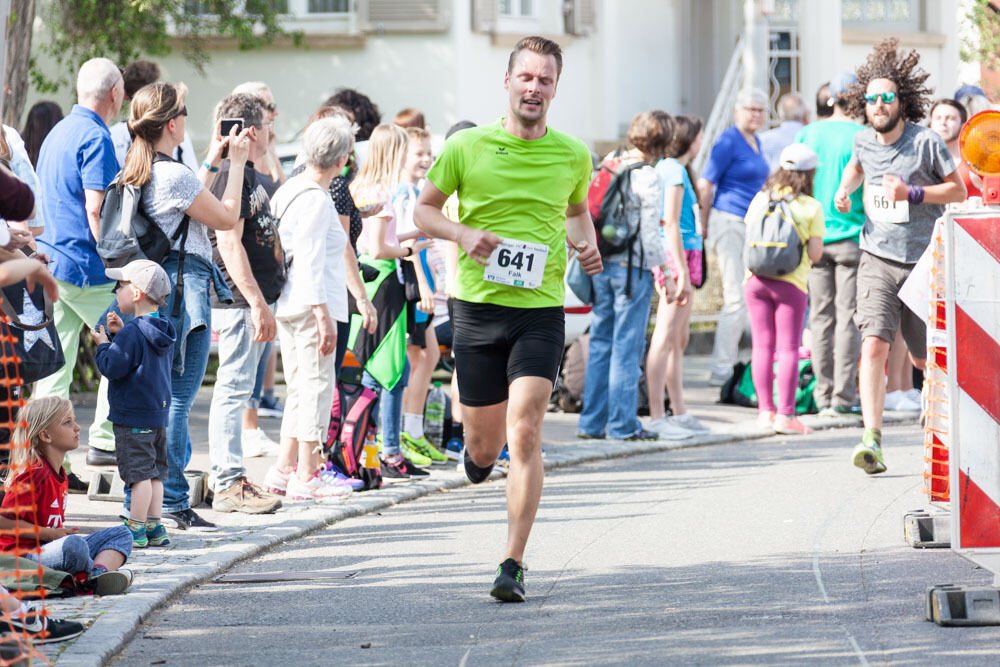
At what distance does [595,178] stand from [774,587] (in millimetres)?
→ 5235

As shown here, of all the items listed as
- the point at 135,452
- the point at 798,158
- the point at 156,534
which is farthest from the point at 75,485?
the point at 798,158

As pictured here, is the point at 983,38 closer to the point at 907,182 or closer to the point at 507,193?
the point at 907,182

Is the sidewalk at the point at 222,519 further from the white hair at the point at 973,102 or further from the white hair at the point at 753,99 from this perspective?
the white hair at the point at 973,102

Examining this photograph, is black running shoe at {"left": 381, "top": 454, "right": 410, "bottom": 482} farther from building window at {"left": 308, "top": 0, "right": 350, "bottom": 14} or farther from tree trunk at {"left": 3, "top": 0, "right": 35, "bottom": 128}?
building window at {"left": 308, "top": 0, "right": 350, "bottom": 14}

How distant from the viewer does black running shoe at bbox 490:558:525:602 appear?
6.25 meters

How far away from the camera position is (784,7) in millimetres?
25266

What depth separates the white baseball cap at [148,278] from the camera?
23.6 ft

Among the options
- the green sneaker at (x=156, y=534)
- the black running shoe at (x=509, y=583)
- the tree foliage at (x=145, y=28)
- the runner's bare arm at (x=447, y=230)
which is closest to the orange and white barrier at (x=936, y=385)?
the black running shoe at (x=509, y=583)

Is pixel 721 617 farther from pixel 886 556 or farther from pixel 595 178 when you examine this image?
pixel 595 178

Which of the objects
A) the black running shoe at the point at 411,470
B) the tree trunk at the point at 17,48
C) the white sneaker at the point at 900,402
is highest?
the tree trunk at the point at 17,48

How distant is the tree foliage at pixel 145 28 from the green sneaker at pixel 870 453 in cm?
1052

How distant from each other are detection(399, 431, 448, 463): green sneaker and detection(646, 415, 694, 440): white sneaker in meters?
1.91

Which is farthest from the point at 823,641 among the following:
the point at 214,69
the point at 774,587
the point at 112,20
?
the point at 214,69

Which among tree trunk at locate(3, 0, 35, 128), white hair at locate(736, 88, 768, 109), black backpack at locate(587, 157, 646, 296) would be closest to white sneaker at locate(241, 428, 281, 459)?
black backpack at locate(587, 157, 646, 296)
